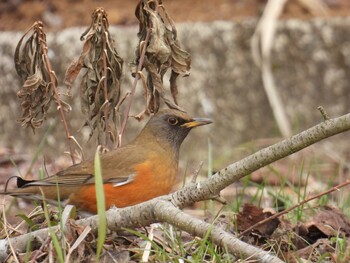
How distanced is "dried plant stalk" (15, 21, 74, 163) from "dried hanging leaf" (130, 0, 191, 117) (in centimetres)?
48

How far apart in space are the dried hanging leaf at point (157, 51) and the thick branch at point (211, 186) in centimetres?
124

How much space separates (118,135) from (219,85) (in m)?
3.29

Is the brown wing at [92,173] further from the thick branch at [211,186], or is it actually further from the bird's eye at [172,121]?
the thick branch at [211,186]

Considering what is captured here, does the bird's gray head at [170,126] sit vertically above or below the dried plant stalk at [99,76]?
below

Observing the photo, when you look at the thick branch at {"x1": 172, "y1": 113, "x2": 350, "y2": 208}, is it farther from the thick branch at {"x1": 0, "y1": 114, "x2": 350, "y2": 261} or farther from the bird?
the bird

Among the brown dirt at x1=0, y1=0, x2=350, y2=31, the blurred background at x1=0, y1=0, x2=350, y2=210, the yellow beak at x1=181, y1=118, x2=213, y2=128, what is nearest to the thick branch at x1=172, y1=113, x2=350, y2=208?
the yellow beak at x1=181, y1=118, x2=213, y2=128

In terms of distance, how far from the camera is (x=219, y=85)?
361 inches

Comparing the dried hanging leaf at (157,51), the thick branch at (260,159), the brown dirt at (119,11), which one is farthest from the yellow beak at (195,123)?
the brown dirt at (119,11)

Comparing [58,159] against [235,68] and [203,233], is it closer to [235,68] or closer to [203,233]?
[235,68]

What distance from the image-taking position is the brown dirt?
30.8ft

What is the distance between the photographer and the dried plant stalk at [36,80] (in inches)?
222

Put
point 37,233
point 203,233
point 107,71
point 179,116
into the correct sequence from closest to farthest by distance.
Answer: point 203,233 → point 37,233 → point 107,71 → point 179,116

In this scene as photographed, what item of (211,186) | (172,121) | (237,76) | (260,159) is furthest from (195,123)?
(237,76)

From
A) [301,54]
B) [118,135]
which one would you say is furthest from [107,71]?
[301,54]
